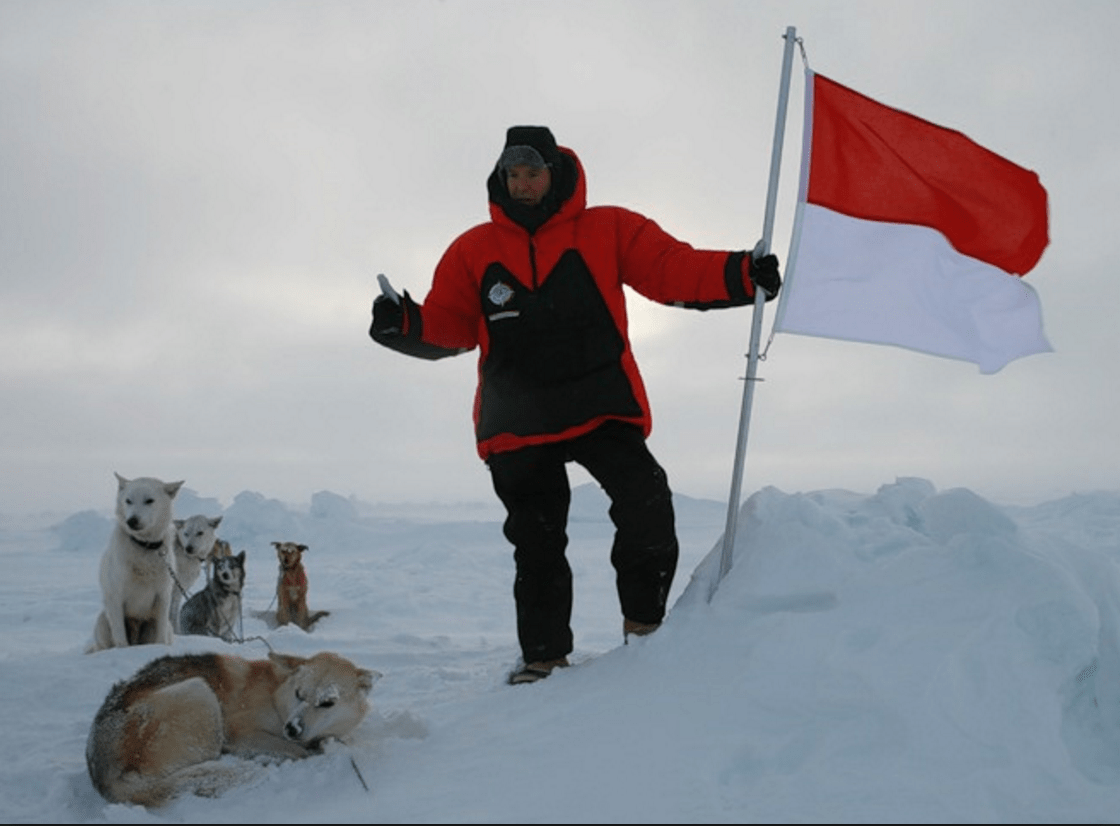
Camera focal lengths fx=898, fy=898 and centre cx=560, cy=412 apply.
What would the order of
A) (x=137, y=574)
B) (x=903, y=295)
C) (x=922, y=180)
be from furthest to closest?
(x=137, y=574) < (x=922, y=180) < (x=903, y=295)

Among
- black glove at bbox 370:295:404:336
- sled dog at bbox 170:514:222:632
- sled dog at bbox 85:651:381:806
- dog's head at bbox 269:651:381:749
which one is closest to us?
sled dog at bbox 85:651:381:806

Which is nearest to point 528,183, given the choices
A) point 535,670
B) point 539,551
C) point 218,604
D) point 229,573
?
point 539,551

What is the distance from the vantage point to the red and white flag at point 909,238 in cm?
383

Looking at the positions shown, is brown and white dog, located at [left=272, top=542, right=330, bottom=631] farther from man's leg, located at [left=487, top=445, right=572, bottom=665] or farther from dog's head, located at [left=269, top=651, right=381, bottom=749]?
dog's head, located at [left=269, top=651, right=381, bottom=749]

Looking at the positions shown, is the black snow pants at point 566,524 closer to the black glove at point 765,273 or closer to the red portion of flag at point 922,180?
the black glove at point 765,273

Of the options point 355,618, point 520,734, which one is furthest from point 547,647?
point 355,618

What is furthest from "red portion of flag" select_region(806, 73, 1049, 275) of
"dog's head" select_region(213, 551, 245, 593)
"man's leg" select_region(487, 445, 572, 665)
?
Answer: "dog's head" select_region(213, 551, 245, 593)

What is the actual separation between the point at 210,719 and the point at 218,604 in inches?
201

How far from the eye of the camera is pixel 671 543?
3.91 metres

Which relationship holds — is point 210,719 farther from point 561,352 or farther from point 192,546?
point 192,546

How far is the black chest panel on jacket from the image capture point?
3857mm

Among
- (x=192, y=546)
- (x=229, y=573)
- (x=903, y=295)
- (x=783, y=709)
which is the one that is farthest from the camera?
(x=192, y=546)

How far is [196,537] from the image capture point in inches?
315

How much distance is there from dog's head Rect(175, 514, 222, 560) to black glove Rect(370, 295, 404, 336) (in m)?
4.71
